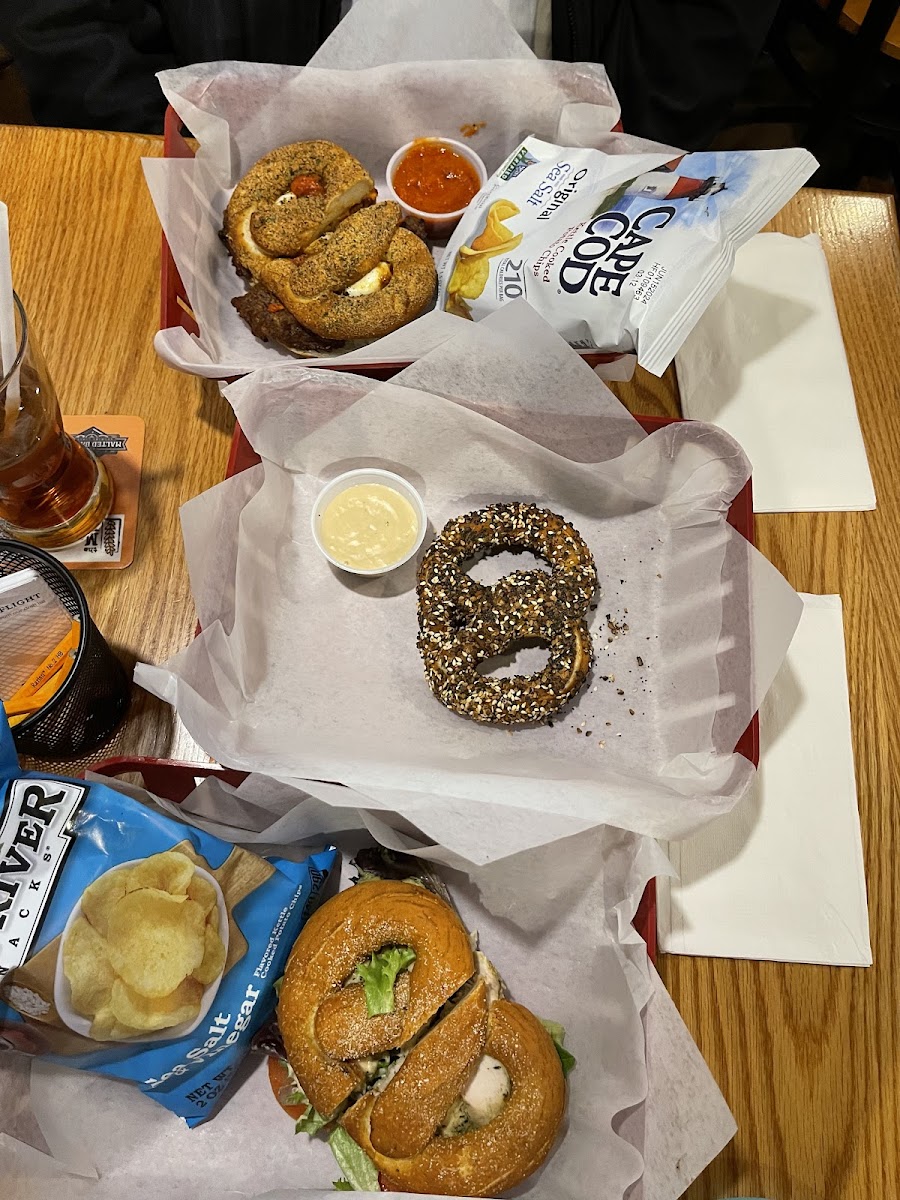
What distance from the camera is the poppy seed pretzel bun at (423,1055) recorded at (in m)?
0.96

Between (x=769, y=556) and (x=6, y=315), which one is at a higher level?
(x=6, y=315)

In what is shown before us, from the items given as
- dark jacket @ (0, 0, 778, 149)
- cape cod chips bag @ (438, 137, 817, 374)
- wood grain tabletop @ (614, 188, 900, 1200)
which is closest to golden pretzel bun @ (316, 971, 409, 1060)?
wood grain tabletop @ (614, 188, 900, 1200)

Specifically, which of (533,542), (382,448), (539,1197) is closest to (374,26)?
(382,448)

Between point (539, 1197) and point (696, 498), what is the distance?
3.00 feet

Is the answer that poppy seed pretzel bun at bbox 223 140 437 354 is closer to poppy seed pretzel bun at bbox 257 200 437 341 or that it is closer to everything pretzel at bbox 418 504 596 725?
poppy seed pretzel bun at bbox 257 200 437 341

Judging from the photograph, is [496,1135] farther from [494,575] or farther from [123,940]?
[494,575]

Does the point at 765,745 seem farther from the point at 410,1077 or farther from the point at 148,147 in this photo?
the point at 148,147

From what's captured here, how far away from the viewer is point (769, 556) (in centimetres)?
136

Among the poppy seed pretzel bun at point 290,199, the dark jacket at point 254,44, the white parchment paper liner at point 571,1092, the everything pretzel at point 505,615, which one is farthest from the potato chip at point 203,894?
the dark jacket at point 254,44

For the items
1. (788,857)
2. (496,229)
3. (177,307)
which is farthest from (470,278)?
(788,857)

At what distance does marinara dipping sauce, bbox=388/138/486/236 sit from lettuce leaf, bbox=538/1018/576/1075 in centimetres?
126

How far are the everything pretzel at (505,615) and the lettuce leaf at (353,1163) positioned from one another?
53 centimetres

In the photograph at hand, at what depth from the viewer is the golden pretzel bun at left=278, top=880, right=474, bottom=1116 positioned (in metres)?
0.99

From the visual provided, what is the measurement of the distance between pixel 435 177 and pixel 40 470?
33.5 inches
